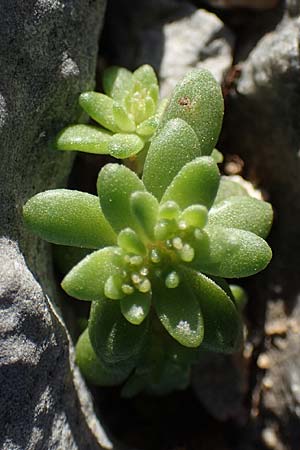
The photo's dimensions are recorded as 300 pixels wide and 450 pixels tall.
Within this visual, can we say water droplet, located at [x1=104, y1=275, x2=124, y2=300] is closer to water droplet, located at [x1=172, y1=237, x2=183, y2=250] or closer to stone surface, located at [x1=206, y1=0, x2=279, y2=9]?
water droplet, located at [x1=172, y1=237, x2=183, y2=250]

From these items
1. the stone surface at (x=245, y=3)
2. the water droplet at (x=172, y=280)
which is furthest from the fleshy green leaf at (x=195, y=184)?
the stone surface at (x=245, y=3)

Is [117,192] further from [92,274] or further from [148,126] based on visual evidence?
[148,126]

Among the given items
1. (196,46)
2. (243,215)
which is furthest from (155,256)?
(196,46)

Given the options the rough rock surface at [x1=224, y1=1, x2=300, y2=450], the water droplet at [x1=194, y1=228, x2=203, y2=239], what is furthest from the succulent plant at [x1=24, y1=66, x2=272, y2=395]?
the rough rock surface at [x1=224, y1=1, x2=300, y2=450]

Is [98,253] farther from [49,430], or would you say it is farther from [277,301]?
[277,301]

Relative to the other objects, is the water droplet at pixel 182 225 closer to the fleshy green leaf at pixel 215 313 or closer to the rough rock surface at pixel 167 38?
the fleshy green leaf at pixel 215 313

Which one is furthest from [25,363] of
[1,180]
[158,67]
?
[158,67]

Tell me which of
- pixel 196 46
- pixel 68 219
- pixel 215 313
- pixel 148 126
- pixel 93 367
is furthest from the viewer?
pixel 196 46
